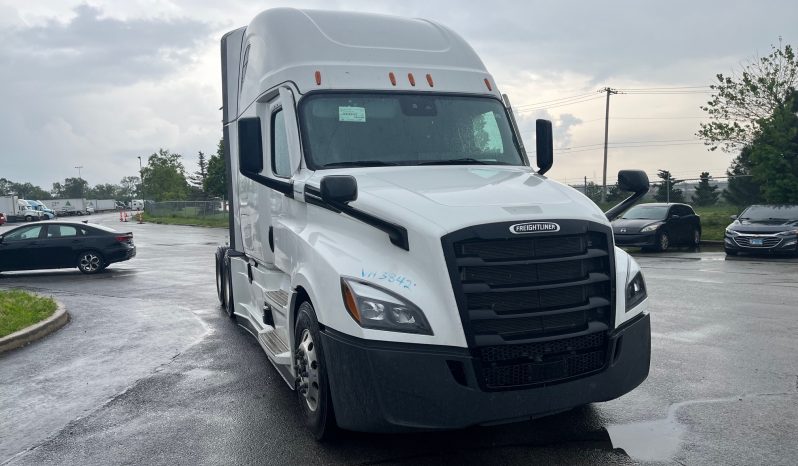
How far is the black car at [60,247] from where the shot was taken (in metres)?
18.1

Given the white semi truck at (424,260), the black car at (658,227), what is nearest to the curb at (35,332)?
the white semi truck at (424,260)

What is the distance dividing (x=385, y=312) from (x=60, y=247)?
16781mm

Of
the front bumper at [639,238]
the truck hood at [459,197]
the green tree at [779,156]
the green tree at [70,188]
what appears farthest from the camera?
the green tree at [70,188]

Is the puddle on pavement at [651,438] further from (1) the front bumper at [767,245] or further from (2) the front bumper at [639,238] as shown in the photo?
(2) the front bumper at [639,238]

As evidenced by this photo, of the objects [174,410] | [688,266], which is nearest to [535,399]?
[174,410]

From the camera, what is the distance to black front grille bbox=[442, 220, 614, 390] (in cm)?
409

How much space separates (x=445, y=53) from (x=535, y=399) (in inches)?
138

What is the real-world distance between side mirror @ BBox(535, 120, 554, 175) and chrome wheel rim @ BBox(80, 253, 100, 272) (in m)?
15.3

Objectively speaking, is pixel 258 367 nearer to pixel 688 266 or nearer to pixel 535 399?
pixel 535 399

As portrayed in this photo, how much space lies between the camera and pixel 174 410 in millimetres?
5773

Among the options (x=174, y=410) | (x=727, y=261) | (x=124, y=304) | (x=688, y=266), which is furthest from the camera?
(x=727, y=261)

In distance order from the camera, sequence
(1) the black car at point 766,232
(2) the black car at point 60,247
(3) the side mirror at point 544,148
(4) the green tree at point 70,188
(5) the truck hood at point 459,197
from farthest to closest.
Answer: (4) the green tree at point 70,188 < (1) the black car at point 766,232 < (2) the black car at point 60,247 < (3) the side mirror at point 544,148 < (5) the truck hood at point 459,197

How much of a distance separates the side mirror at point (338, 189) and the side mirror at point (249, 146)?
1.12m

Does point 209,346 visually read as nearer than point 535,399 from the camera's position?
No
